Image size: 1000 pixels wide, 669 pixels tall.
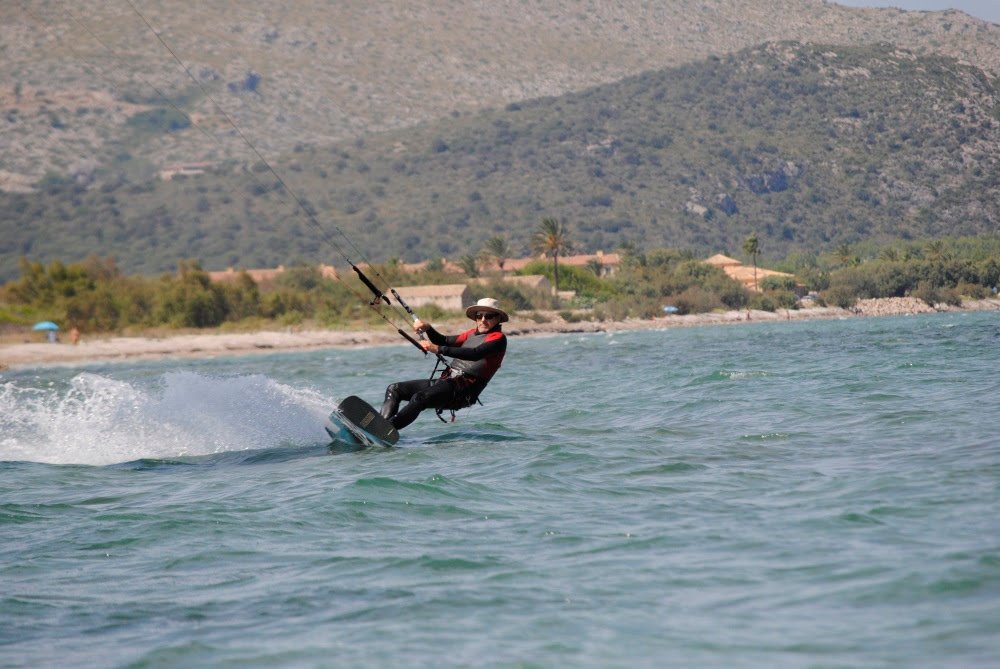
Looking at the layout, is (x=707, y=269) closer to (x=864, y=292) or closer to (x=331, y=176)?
(x=864, y=292)

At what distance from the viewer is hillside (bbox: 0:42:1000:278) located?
162 meters

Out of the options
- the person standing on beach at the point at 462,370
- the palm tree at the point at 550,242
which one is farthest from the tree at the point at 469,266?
the person standing on beach at the point at 462,370

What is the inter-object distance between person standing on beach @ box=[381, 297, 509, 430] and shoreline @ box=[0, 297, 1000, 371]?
49353 mm

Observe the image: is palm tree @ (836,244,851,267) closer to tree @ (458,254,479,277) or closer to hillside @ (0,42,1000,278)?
Result: hillside @ (0,42,1000,278)

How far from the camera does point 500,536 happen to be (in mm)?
8602

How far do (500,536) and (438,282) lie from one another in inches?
3718

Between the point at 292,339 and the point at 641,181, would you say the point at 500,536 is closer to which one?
the point at 292,339

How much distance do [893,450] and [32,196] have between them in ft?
582

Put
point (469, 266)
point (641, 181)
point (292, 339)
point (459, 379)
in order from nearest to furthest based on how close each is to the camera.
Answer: point (459, 379) → point (292, 339) → point (469, 266) → point (641, 181)

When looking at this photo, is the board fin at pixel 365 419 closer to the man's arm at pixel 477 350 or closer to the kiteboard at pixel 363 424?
the kiteboard at pixel 363 424

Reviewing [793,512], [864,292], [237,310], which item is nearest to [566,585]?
[793,512]

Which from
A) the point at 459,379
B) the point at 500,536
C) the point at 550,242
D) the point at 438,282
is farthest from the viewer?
the point at 550,242

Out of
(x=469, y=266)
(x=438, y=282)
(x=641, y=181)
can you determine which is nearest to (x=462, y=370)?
(x=438, y=282)

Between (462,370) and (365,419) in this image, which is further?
(365,419)
